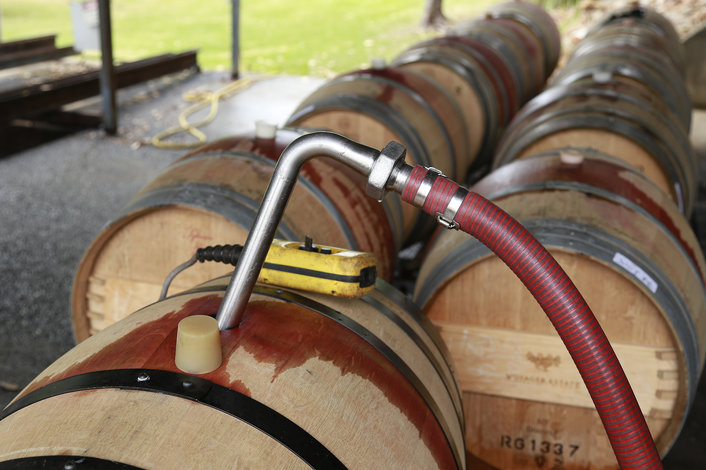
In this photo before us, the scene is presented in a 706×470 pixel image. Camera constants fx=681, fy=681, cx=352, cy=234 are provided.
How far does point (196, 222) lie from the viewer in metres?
2.23

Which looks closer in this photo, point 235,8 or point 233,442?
point 233,442

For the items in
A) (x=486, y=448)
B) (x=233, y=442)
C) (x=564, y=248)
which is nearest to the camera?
(x=233, y=442)

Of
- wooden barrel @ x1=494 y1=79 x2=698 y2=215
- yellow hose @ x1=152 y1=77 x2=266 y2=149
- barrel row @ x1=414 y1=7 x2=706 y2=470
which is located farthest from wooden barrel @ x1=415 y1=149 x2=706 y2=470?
yellow hose @ x1=152 y1=77 x2=266 y2=149

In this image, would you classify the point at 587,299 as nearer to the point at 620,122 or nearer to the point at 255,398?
the point at 620,122

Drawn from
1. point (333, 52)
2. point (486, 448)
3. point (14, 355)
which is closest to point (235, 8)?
point (333, 52)

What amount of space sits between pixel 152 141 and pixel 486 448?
18.4 ft

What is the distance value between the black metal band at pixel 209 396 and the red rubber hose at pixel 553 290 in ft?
1.50

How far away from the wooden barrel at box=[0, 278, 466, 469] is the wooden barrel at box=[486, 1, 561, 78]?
20.9 feet

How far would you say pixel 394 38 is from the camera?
14430mm

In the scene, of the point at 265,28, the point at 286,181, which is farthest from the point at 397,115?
the point at 265,28

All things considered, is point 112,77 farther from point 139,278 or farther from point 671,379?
point 671,379

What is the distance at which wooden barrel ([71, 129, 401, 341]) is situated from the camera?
2.19m

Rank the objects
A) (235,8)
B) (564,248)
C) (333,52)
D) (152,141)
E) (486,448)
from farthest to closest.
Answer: (333,52), (235,8), (152,141), (486,448), (564,248)

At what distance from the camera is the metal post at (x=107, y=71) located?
6632mm
